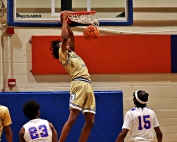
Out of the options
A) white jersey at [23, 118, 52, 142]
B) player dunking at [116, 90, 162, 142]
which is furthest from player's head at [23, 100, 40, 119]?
player dunking at [116, 90, 162, 142]

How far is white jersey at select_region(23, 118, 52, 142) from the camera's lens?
→ 4348mm

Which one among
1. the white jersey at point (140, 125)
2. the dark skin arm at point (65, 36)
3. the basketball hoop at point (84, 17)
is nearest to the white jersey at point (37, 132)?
the white jersey at point (140, 125)

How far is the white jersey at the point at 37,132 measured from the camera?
4.35 metres

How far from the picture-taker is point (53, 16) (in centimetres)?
671

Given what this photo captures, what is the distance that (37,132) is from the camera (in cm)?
434

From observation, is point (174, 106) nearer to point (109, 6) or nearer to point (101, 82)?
point (101, 82)

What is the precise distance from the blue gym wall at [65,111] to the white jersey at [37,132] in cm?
290

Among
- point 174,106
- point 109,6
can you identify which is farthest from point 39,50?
point 174,106

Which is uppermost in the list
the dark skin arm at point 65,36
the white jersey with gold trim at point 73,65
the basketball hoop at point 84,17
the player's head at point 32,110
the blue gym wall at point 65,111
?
the basketball hoop at point 84,17

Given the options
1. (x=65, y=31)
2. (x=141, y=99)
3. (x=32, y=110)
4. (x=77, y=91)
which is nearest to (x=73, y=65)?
(x=77, y=91)

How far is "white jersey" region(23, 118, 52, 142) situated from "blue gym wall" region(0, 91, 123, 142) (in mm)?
2895

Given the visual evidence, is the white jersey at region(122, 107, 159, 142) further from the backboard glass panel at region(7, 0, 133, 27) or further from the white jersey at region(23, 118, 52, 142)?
the backboard glass panel at region(7, 0, 133, 27)

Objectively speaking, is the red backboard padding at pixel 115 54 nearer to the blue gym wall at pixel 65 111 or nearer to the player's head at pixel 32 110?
the blue gym wall at pixel 65 111

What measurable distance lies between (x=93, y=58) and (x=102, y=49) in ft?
0.92
